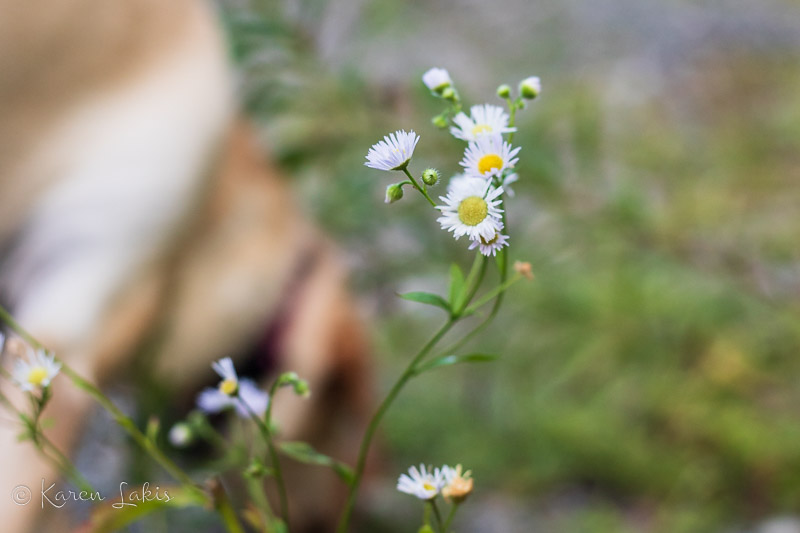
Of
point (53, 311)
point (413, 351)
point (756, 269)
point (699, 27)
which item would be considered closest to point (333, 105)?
point (413, 351)

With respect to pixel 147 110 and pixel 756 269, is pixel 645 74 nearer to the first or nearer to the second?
pixel 756 269

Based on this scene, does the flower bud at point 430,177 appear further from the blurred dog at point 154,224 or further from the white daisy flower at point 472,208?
the blurred dog at point 154,224

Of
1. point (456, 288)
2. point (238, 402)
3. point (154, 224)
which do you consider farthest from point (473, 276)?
Result: point (154, 224)

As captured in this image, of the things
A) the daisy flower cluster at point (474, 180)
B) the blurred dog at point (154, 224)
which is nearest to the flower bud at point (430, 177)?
the daisy flower cluster at point (474, 180)

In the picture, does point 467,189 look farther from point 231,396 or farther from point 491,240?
point 231,396

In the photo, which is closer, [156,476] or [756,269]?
[156,476]

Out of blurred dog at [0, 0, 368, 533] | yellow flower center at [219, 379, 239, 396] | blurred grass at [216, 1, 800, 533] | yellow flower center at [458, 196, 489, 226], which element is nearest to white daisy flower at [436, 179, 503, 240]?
yellow flower center at [458, 196, 489, 226]

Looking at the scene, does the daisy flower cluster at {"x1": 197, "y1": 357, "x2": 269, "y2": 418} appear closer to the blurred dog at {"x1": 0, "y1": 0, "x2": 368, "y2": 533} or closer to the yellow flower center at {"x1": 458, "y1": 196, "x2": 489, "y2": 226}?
the yellow flower center at {"x1": 458, "y1": 196, "x2": 489, "y2": 226}
